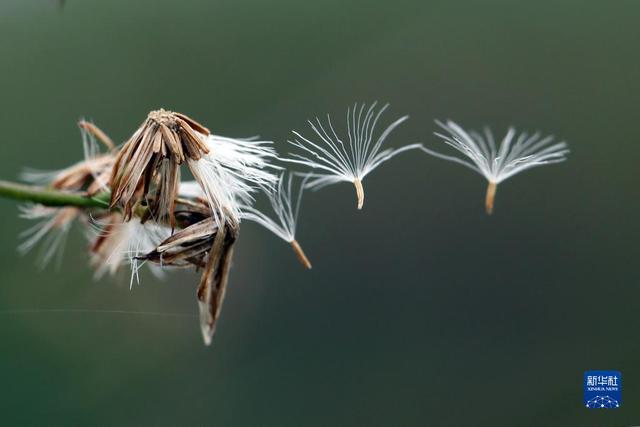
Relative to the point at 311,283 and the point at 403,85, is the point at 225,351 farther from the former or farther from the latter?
the point at 403,85

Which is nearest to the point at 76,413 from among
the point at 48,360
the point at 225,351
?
the point at 48,360

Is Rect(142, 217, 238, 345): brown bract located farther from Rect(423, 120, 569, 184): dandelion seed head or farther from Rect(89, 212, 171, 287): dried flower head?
Rect(423, 120, 569, 184): dandelion seed head

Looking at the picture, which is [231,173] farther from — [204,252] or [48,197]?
[48,197]

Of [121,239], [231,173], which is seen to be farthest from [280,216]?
[121,239]

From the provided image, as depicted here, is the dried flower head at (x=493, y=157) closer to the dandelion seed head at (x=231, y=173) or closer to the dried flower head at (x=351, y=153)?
the dried flower head at (x=351, y=153)

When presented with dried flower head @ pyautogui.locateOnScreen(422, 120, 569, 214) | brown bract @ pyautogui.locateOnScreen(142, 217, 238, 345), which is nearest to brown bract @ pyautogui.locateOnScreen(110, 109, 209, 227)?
brown bract @ pyautogui.locateOnScreen(142, 217, 238, 345)
